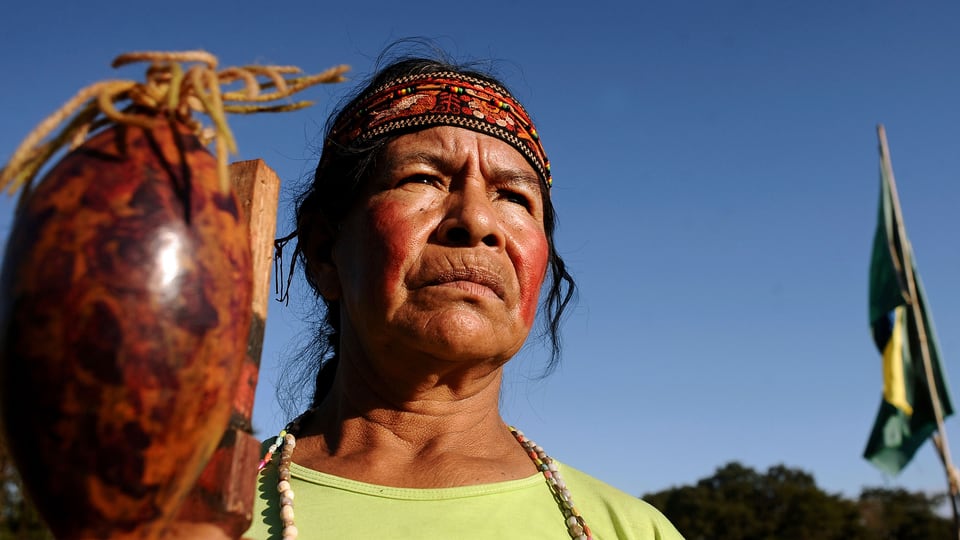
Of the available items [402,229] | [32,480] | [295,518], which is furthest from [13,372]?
[402,229]

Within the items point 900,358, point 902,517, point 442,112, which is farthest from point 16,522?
point 902,517

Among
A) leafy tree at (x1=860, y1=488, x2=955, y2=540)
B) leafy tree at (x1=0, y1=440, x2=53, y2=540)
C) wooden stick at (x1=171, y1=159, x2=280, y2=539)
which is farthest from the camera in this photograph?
leafy tree at (x1=860, y1=488, x2=955, y2=540)

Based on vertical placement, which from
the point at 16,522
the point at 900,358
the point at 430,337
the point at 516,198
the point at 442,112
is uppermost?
the point at 900,358

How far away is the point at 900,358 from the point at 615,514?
713 cm

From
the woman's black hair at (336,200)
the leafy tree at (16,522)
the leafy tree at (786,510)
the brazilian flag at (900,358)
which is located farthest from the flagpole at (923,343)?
the leafy tree at (786,510)

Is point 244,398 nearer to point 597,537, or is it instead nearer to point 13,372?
point 13,372

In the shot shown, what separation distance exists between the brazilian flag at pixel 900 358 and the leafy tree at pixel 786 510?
44.5 meters

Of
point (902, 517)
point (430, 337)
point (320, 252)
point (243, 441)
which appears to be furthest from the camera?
point (902, 517)

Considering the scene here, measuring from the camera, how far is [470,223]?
95.2 inches

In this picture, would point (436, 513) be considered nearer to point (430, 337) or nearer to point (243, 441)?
point (430, 337)

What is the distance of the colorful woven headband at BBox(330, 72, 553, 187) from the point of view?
8.71 feet

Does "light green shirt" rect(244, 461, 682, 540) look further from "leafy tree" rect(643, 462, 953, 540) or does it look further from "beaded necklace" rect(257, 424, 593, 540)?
"leafy tree" rect(643, 462, 953, 540)

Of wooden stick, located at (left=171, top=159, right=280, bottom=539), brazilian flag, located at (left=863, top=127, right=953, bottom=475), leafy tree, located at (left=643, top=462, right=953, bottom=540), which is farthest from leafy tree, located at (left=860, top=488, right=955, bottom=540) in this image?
wooden stick, located at (left=171, top=159, right=280, bottom=539)

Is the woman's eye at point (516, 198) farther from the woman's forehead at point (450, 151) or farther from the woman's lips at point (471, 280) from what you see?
the woman's lips at point (471, 280)
